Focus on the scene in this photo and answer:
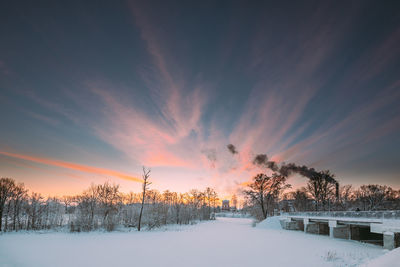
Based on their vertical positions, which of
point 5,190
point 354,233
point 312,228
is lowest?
point 312,228

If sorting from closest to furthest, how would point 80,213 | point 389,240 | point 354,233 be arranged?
point 389,240
point 354,233
point 80,213

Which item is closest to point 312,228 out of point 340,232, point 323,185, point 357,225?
point 340,232

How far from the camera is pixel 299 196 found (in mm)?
74000

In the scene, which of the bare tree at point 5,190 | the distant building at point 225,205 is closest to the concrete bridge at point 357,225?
the bare tree at point 5,190

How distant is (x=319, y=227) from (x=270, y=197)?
73.1ft

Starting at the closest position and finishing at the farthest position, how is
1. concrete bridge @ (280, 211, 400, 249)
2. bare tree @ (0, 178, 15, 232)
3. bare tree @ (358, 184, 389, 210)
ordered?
1. concrete bridge @ (280, 211, 400, 249)
2. bare tree @ (0, 178, 15, 232)
3. bare tree @ (358, 184, 389, 210)

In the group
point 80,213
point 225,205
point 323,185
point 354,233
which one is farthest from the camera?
point 225,205

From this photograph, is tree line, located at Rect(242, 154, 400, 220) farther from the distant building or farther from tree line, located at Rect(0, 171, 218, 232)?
the distant building

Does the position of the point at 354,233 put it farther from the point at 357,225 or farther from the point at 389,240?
the point at 389,240

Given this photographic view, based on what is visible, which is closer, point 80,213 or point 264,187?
point 80,213

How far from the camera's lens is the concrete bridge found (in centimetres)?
2139

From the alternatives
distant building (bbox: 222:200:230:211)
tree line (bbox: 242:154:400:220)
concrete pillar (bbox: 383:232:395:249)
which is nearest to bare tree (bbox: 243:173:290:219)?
tree line (bbox: 242:154:400:220)

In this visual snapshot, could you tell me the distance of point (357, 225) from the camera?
3064cm

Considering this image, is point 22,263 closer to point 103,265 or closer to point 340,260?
point 103,265
